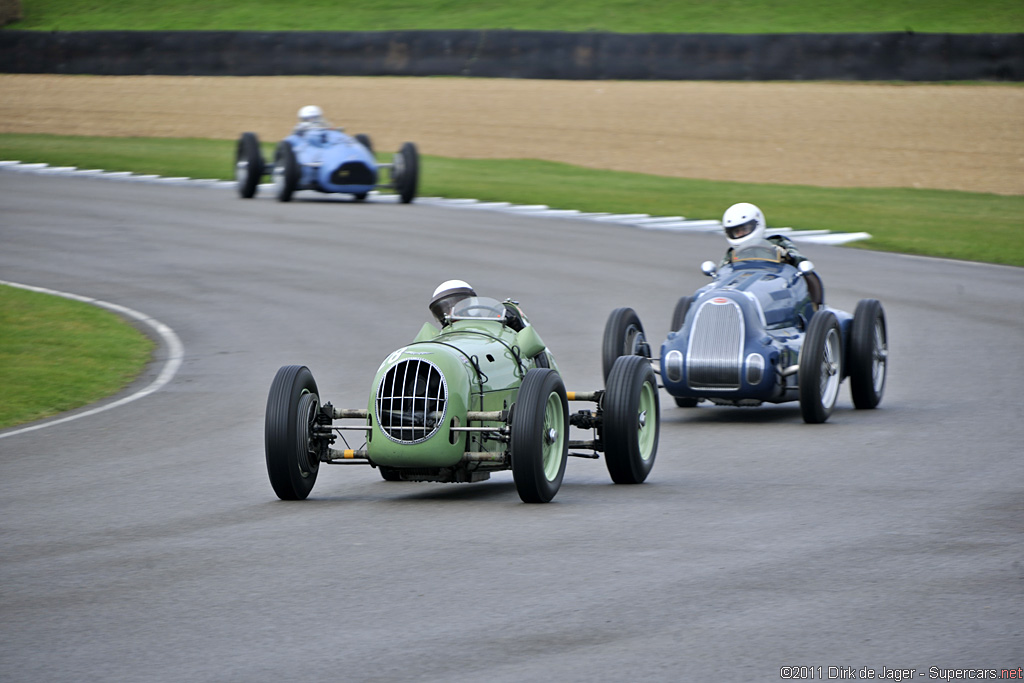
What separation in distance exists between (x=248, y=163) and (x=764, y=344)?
18.5 metres

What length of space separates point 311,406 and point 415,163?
20.0 meters

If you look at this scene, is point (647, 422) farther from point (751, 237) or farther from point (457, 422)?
point (751, 237)

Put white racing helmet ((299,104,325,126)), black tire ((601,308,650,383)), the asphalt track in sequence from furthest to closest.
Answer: white racing helmet ((299,104,325,126)) → black tire ((601,308,650,383)) → the asphalt track

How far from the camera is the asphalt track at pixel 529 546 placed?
18.8 ft

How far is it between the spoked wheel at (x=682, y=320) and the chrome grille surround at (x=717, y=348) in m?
0.83

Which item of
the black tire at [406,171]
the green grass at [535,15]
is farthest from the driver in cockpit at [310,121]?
the green grass at [535,15]

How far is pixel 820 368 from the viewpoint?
11.5 meters

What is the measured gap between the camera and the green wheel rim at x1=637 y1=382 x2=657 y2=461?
9422 millimetres

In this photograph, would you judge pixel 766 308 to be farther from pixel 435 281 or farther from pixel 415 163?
pixel 415 163

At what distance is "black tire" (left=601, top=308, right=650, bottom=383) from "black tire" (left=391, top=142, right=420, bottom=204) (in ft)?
51.9

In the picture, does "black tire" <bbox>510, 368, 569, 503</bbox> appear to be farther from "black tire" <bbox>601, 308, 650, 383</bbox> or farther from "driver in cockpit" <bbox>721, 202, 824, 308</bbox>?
"driver in cockpit" <bbox>721, 202, 824, 308</bbox>

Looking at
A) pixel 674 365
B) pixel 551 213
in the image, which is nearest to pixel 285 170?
pixel 551 213

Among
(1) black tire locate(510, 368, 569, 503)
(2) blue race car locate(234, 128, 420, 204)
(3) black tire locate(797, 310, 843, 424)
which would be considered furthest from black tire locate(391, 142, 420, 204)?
(1) black tire locate(510, 368, 569, 503)

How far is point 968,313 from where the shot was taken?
58.1 feet
